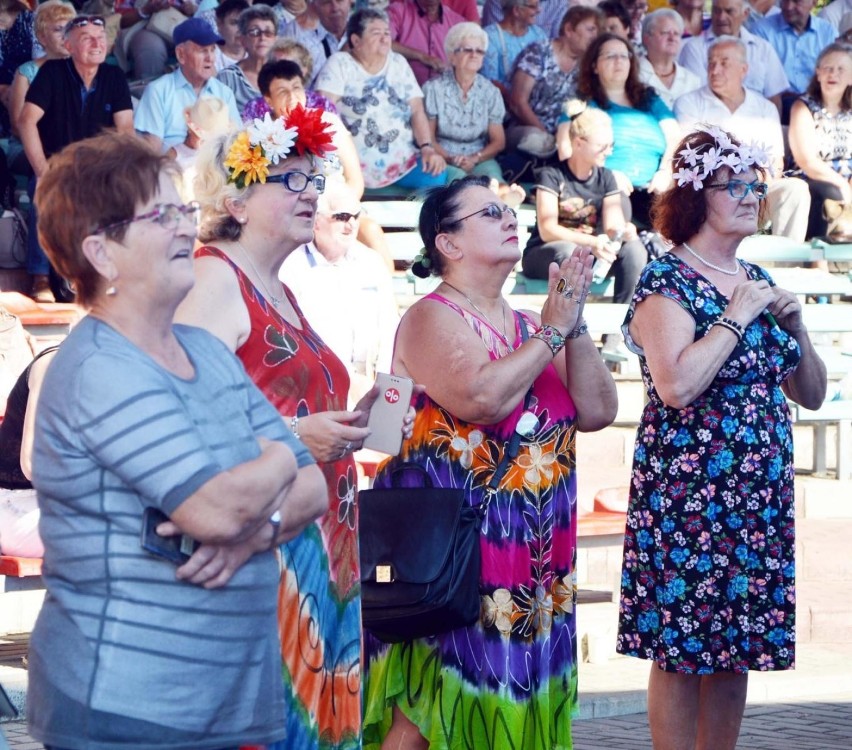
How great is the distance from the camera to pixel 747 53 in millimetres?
12422

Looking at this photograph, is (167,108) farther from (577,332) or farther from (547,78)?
(577,332)

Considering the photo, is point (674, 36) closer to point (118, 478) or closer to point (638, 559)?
point (638, 559)

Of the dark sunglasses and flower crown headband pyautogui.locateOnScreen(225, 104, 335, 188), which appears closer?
flower crown headband pyautogui.locateOnScreen(225, 104, 335, 188)

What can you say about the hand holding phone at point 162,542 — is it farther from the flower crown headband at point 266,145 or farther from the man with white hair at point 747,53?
the man with white hair at point 747,53

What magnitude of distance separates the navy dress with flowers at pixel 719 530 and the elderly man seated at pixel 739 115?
A: 6955 millimetres

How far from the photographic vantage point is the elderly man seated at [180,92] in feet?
30.9

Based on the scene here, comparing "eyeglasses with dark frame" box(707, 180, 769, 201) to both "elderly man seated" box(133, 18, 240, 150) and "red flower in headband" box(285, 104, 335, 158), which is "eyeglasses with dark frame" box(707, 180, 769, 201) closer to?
"red flower in headband" box(285, 104, 335, 158)

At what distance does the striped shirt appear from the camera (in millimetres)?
2475

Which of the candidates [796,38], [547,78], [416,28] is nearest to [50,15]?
[416,28]

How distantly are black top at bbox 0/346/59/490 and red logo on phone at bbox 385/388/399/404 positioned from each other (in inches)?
57.1

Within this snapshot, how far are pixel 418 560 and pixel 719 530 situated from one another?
3.19 ft

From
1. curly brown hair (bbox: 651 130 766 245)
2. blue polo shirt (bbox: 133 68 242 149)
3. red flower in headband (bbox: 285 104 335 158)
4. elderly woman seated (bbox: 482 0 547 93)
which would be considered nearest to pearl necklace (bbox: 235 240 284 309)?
red flower in headband (bbox: 285 104 335 158)

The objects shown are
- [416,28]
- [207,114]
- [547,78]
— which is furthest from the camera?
[416,28]

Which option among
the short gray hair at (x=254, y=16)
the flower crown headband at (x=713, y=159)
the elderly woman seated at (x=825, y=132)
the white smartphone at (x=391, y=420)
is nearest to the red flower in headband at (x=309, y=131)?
the white smartphone at (x=391, y=420)
